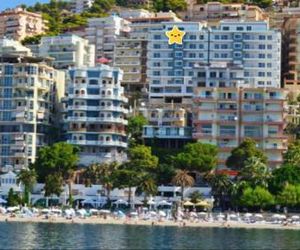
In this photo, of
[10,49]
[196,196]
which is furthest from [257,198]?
[10,49]

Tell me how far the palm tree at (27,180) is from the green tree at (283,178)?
104ft

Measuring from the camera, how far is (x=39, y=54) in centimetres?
15925

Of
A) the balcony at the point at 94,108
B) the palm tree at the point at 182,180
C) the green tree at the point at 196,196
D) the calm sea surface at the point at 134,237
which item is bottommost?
the calm sea surface at the point at 134,237

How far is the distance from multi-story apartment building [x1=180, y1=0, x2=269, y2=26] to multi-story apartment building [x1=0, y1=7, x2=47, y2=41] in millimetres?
33488

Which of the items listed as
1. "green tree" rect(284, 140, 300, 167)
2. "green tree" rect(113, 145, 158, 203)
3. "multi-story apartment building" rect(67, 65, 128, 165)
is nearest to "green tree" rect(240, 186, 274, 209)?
"green tree" rect(284, 140, 300, 167)

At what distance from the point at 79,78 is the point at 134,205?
84.2ft

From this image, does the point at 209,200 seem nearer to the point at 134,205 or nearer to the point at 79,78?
the point at 134,205

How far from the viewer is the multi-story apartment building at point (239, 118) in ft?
405

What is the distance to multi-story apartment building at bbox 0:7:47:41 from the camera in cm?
19138

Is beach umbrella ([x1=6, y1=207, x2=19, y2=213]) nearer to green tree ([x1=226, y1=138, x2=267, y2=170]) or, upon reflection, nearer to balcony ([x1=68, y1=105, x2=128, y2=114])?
balcony ([x1=68, y1=105, x2=128, y2=114])

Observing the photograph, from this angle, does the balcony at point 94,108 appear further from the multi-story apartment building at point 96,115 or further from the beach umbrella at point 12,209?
the beach umbrella at point 12,209

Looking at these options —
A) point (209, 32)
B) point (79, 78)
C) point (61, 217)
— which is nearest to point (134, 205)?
point (61, 217)

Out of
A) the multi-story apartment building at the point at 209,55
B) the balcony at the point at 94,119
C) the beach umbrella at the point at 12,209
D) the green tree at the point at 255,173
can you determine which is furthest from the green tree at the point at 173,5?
the beach umbrella at the point at 12,209

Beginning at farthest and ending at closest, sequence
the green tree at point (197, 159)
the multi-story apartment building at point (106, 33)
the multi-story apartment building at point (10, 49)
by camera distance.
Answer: the multi-story apartment building at point (106, 33) → the multi-story apartment building at point (10, 49) → the green tree at point (197, 159)
